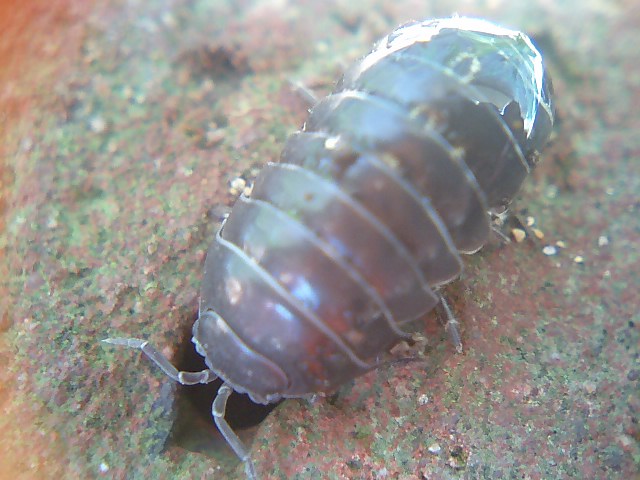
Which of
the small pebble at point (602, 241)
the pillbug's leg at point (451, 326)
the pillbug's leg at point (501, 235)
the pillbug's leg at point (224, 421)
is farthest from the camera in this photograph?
the small pebble at point (602, 241)

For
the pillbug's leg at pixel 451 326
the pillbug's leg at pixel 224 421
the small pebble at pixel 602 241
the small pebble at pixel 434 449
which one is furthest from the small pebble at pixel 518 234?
the pillbug's leg at pixel 224 421

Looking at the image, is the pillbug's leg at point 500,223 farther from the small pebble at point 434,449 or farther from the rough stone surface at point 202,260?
the small pebble at point 434,449

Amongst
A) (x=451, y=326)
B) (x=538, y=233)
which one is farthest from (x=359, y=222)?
(x=538, y=233)

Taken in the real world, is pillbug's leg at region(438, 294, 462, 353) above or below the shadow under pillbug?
below

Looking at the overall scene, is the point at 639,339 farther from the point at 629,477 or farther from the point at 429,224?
the point at 429,224

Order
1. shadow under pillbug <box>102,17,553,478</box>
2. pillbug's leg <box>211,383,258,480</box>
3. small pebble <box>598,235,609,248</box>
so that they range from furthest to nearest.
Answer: small pebble <box>598,235,609,248</box> < pillbug's leg <box>211,383,258,480</box> < shadow under pillbug <box>102,17,553,478</box>

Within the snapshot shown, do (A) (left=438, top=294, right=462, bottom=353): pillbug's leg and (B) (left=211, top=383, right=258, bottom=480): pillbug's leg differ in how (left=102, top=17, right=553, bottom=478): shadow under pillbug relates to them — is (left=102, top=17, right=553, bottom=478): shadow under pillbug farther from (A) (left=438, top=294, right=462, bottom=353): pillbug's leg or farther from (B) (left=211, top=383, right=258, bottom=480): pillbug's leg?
(A) (left=438, top=294, right=462, bottom=353): pillbug's leg

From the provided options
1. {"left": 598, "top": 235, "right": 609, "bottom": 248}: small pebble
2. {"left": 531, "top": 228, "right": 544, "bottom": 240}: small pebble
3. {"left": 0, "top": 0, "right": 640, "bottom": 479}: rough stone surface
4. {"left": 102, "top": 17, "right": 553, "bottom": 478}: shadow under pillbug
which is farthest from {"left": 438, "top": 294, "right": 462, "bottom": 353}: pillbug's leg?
{"left": 598, "top": 235, "right": 609, "bottom": 248}: small pebble
